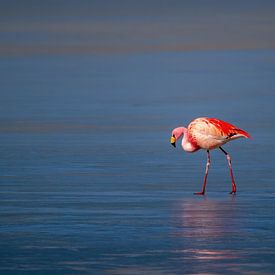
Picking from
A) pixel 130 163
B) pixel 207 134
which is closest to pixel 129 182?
pixel 207 134

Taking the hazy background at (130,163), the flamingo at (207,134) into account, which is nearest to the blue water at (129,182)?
the hazy background at (130,163)

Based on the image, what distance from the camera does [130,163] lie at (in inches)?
516

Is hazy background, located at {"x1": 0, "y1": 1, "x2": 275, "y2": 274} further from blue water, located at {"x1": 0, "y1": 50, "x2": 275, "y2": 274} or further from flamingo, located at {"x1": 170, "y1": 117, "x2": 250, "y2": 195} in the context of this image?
flamingo, located at {"x1": 170, "y1": 117, "x2": 250, "y2": 195}

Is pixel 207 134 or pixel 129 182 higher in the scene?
pixel 207 134

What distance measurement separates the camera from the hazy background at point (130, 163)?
8242 millimetres

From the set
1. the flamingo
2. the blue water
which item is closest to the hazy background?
the blue water

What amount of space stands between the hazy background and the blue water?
0.05 feet

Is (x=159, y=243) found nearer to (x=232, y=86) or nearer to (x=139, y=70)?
(x=232, y=86)

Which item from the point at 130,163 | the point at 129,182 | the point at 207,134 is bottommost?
the point at 129,182

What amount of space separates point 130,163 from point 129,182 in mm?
1437

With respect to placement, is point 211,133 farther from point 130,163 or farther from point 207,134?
point 130,163

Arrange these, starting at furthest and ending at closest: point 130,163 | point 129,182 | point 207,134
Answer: point 130,163
point 207,134
point 129,182

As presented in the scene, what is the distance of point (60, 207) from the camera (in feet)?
33.5

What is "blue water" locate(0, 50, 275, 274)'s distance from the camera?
26.6 feet
